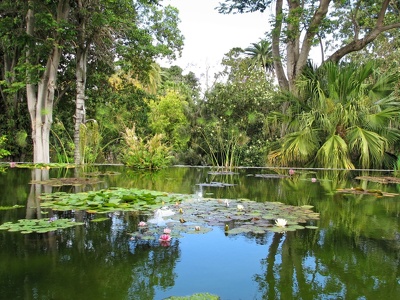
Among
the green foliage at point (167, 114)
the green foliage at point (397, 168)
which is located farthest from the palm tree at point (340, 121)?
the green foliage at point (167, 114)

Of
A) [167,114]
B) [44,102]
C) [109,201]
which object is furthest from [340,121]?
[167,114]

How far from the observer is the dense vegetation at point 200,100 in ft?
29.9

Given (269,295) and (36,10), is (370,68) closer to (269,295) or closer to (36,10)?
(36,10)

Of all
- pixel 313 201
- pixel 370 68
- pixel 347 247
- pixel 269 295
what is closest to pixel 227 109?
pixel 370 68

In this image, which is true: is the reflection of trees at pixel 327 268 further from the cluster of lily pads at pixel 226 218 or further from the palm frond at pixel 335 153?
the palm frond at pixel 335 153

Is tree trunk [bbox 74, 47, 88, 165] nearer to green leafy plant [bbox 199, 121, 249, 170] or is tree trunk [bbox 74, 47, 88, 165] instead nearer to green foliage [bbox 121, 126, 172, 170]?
green foliage [bbox 121, 126, 172, 170]

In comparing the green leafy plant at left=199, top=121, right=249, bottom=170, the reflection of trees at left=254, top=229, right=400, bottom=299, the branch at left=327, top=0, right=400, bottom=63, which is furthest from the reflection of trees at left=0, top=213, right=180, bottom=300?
the branch at left=327, top=0, right=400, bottom=63

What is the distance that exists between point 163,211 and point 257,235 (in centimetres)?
97

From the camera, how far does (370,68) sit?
9664mm

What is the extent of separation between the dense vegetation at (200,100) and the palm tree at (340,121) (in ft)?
0.09

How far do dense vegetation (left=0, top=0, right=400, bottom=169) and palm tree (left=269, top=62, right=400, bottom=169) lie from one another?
0.03 metres

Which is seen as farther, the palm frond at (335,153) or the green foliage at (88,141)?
the green foliage at (88,141)

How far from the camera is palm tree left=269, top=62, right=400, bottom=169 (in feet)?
28.9

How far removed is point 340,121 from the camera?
923 centimetres
